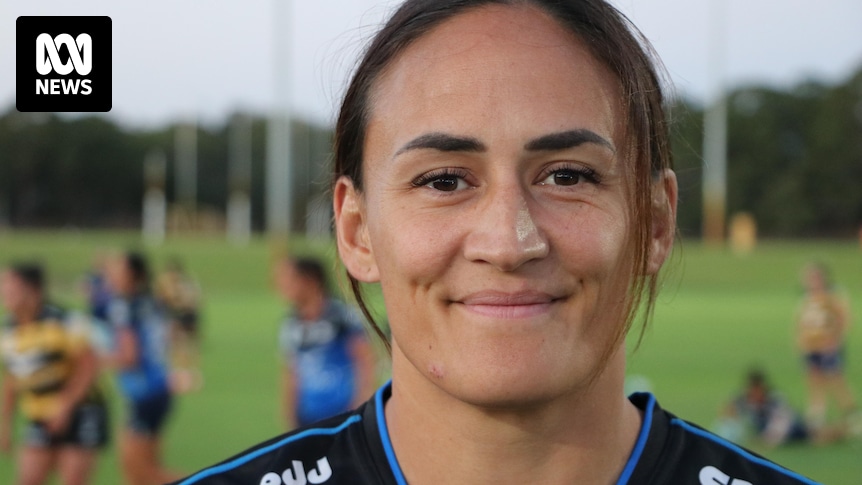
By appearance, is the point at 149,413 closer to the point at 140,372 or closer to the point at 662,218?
the point at 140,372

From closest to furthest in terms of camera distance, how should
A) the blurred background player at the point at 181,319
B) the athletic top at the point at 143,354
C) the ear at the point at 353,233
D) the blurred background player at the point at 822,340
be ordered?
the ear at the point at 353,233 < the athletic top at the point at 143,354 < the blurred background player at the point at 822,340 < the blurred background player at the point at 181,319

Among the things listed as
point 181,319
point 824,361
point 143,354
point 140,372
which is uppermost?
point 143,354

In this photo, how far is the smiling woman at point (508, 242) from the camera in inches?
56.4

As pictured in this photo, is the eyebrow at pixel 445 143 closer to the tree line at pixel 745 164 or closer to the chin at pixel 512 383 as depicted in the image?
the chin at pixel 512 383

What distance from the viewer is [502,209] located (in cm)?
142

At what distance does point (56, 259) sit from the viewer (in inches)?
1147

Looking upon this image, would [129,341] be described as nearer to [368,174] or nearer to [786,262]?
[368,174]

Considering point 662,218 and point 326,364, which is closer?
point 662,218

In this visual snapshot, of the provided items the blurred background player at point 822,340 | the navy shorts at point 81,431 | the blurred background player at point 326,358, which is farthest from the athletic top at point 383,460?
the blurred background player at point 822,340

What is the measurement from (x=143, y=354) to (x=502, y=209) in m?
7.71

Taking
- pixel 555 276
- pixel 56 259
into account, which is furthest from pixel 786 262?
pixel 555 276

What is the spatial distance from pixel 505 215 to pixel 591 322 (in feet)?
0.65

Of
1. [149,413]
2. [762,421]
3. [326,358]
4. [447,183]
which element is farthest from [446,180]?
[762,421]

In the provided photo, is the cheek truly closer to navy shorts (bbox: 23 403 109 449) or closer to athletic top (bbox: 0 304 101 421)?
athletic top (bbox: 0 304 101 421)
